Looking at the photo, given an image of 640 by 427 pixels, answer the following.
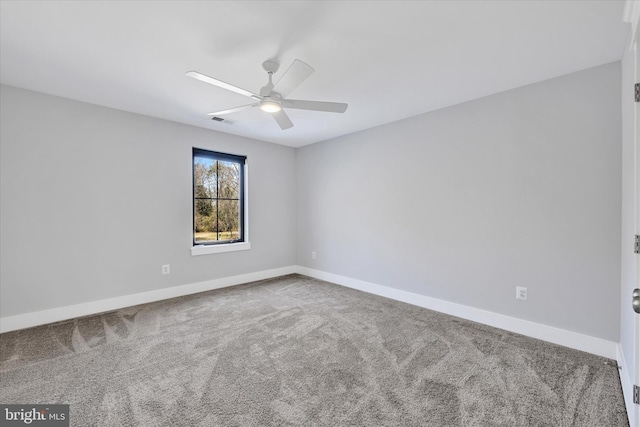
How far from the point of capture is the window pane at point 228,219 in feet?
14.3

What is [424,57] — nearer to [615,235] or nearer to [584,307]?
[615,235]

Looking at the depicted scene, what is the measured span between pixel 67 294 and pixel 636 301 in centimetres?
448

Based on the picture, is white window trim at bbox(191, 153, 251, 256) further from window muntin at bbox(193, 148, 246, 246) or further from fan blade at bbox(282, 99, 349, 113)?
fan blade at bbox(282, 99, 349, 113)

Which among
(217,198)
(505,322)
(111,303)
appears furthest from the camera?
(217,198)

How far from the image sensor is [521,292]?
2711 millimetres

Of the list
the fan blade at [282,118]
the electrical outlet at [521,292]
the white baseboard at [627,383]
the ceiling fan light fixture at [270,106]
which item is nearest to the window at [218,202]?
the fan blade at [282,118]

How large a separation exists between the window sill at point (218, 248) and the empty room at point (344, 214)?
7cm

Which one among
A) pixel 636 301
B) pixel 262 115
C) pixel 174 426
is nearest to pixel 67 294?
pixel 174 426

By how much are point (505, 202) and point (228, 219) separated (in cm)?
368

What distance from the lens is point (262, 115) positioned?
345 cm

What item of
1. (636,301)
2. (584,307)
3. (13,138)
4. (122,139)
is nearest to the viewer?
(636,301)

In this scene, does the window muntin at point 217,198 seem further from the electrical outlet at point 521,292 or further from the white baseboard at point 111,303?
the electrical outlet at point 521,292

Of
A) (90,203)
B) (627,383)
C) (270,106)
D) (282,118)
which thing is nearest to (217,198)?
(90,203)

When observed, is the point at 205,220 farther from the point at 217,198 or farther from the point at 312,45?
the point at 312,45
